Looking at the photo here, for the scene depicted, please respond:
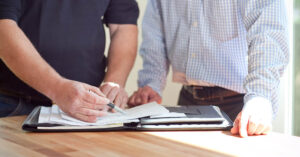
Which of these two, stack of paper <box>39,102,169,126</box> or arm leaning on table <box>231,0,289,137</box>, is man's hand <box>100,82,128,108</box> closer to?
stack of paper <box>39,102,169,126</box>

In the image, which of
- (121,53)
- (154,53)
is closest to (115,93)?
(121,53)

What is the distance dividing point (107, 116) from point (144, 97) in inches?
18.1

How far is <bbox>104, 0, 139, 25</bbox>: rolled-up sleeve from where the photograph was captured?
1.98m

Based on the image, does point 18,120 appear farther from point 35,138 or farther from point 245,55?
point 245,55

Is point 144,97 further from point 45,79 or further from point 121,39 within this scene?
point 45,79

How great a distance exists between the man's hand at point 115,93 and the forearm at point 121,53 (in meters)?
0.12

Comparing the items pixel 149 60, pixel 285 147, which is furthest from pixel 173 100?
pixel 285 147

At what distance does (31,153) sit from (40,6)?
0.83 metres

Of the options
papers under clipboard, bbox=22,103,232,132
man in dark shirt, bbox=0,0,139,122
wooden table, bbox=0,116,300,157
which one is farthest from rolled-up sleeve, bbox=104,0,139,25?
wooden table, bbox=0,116,300,157

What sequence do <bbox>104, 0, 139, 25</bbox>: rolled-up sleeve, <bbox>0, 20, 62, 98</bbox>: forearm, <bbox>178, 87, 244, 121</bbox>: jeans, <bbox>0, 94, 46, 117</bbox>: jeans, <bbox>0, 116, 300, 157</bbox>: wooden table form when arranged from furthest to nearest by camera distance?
1. <bbox>104, 0, 139, 25</bbox>: rolled-up sleeve
2. <bbox>178, 87, 244, 121</bbox>: jeans
3. <bbox>0, 94, 46, 117</bbox>: jeans
4. <bbox>0, 20, 62, 98</bbox>: forearm
5. <bbox>0, 116, 300, 157</bbox>: wooden table

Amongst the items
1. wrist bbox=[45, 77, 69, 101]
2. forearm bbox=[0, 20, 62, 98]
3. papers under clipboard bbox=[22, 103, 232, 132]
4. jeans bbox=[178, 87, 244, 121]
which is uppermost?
forearm bbox=[0, 20, 62, 98]

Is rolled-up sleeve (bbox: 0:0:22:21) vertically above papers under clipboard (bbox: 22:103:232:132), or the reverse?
rolled-up sleeve (bbox: 0:0:22:21)

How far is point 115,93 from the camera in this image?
1.65 metres

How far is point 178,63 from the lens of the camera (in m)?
1.97
